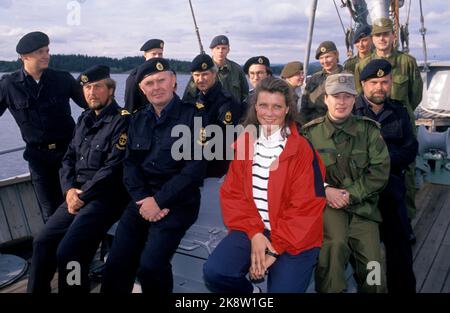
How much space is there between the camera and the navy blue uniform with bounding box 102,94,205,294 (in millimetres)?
2857

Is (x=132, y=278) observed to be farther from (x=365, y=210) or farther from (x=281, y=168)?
(x=365, y=210)

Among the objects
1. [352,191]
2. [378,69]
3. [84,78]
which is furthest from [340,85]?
[84,78]

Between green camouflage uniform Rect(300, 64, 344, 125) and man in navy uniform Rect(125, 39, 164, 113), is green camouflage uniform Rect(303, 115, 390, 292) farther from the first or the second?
man in navy uniform Rect(125, 39, 164, 113)

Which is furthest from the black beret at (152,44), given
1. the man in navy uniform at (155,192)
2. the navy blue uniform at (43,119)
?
the man in navy uniform at (155,192)

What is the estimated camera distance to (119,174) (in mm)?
3430

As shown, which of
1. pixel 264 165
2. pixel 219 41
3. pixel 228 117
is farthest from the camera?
pixel 219 41

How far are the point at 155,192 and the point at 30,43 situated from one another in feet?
6.42

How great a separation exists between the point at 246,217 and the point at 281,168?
394 millimetres

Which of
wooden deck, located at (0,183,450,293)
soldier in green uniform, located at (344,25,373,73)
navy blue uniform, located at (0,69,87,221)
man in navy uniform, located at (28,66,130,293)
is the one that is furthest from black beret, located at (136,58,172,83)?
soldier in green uniform, located at (344,25,373,73)

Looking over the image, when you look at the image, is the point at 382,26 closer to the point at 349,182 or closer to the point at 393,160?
the point at 393,160

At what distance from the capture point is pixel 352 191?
9.55 feet

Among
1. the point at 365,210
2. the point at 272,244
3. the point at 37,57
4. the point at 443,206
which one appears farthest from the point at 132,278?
the point at 443,206

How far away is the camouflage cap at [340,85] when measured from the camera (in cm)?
297

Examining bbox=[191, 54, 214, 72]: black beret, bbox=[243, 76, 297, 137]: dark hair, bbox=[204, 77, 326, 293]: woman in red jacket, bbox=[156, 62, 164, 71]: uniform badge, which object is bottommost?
bbox=[204, 77, 326, 293]: woman in red jacket
